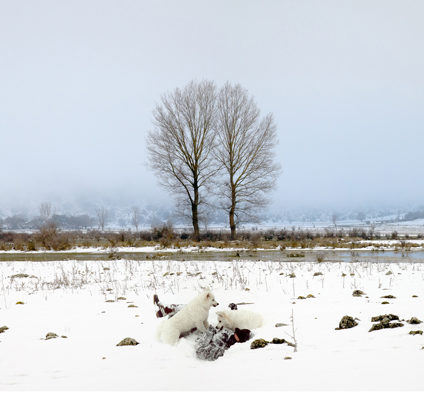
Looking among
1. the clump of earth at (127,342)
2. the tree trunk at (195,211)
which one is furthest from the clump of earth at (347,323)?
the tree trunk at (195,211)

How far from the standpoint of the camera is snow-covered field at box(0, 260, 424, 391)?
380 centimetres

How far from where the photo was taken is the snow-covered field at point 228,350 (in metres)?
3.80

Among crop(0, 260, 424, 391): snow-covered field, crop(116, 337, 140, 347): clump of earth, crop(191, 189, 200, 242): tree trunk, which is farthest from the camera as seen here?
crop(191, 189, 200, 242): tree trunk

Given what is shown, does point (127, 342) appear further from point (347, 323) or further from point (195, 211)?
point (195, 211)

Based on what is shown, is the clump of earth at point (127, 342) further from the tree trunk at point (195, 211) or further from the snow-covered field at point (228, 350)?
the tree trunk at point (195, 211)

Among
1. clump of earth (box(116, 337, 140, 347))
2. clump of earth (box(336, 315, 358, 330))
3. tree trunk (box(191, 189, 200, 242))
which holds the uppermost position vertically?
tree trunk (box(191, 189, 200, 242))

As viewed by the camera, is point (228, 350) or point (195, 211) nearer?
point (228, 350)

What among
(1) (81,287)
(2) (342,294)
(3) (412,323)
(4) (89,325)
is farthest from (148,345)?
(1) (81,287)

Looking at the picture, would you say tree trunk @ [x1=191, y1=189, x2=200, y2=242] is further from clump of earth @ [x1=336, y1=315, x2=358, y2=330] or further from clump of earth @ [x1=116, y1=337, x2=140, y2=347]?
clump of earth @ [x1=336, y1=315, x2=358, y2=330]

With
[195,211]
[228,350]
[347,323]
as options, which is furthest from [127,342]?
[195,211]

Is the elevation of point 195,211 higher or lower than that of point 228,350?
higher

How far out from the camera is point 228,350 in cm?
510

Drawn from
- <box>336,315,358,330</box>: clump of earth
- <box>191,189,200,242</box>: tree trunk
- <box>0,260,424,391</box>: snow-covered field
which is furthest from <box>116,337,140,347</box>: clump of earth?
<box>191,189,200,242</box>: tree trunk

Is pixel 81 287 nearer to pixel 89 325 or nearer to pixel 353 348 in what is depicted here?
pixel 89 325
